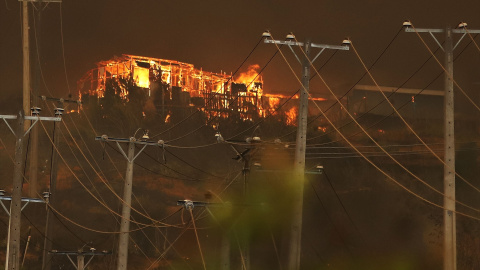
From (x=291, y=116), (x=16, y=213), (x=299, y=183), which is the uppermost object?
(x=291, y=116)

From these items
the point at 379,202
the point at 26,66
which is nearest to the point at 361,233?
the point at 379,202

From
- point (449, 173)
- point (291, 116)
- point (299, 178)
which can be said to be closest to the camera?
point (449, 173)

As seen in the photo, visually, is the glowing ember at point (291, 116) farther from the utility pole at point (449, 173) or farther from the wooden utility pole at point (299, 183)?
the utility pole at point (449, 173)

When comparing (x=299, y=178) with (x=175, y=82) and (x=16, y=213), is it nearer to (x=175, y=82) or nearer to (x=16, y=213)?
(x=16, y=213)

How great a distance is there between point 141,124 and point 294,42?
5434 cm

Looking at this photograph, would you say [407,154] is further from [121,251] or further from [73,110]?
[121,251]

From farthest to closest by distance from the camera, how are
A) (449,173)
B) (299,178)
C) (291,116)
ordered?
(291,116) < (299,178) < (449,173)

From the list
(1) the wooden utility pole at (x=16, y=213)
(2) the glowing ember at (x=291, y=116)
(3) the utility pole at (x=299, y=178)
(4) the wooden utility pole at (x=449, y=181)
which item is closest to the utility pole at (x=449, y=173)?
(4) the wooden utility pole at (x=449, y=181)

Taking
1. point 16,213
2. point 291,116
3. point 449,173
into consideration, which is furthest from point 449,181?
point 291,116

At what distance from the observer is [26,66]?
50.3 m

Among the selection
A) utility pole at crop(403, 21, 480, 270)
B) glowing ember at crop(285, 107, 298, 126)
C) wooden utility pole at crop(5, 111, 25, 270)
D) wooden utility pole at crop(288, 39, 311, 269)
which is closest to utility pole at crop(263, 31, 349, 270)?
wooden utility pole at crop(288, 39, 311, 269)

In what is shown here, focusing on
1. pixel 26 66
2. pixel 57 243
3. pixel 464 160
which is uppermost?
pixel 26 66

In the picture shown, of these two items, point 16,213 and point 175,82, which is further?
point 175,82

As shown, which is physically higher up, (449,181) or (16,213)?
(449,181)
